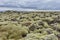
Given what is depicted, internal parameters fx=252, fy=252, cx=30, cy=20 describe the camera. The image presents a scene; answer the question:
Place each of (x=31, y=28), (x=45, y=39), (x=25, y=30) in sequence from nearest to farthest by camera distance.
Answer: (x=45, y=39) → (x=25, y=30) → (x=31, y=28)

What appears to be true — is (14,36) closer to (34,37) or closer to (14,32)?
(14,32)

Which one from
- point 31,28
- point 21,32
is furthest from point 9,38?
point 31,28

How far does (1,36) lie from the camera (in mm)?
29531

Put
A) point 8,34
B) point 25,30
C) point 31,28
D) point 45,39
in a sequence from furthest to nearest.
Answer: point 31,28, point 25,30, point 8,34, point 45,39

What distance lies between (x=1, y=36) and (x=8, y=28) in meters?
5.68

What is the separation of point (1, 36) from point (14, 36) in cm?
181

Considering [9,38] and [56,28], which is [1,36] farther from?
[56,28]

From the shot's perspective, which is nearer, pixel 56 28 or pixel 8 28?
pixel 8 28

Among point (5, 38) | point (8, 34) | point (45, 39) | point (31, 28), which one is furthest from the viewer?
point (31, 28)

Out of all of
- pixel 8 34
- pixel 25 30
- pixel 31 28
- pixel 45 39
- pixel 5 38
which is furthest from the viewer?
pixel 31 28

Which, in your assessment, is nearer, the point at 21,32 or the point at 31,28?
the point at 21,32

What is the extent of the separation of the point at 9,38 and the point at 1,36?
0.98 meters

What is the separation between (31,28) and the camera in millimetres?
37250

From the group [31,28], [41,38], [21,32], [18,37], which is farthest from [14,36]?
[31,28]
